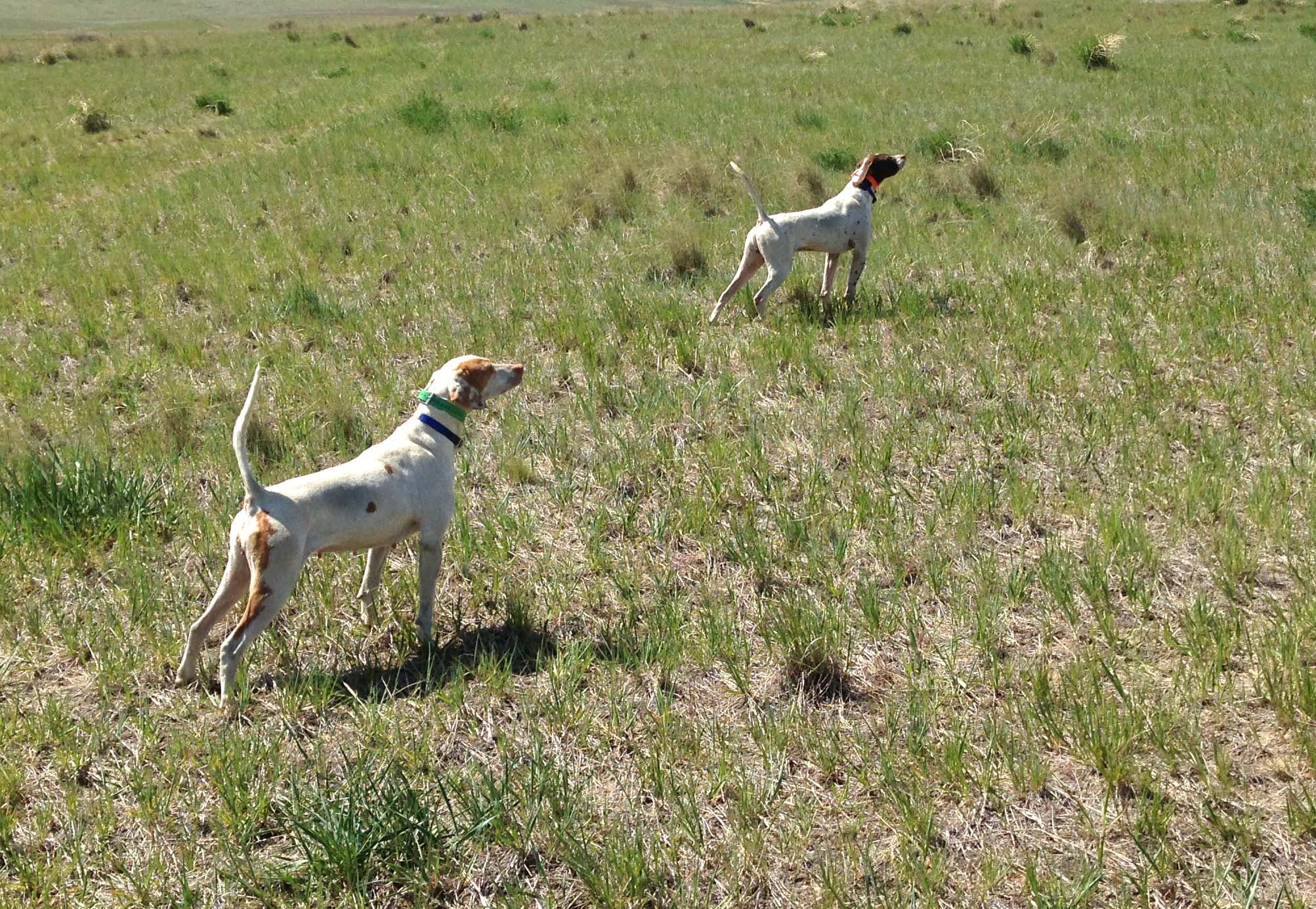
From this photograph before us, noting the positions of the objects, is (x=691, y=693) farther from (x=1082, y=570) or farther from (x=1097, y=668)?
(x=1082, y=570)

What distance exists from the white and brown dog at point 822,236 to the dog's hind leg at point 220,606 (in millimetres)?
4535

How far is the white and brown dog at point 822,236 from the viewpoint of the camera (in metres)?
7.22

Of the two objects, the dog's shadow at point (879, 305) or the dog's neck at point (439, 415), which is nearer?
the dog's neck at point (439, 415)

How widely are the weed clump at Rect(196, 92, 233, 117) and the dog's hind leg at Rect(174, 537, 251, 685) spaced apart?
18535mm

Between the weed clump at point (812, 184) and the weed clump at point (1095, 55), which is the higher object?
the weed clump at point (1095, 55)

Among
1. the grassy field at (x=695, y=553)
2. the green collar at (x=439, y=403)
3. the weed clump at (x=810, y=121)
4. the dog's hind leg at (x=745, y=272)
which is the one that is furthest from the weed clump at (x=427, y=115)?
the green collar at (x=439, y=403)

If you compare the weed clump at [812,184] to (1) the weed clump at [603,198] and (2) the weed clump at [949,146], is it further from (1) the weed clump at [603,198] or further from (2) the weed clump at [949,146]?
(2) the weed clump at [949,146]

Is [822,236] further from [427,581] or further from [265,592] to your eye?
[265,592]

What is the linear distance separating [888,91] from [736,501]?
14.1 metres

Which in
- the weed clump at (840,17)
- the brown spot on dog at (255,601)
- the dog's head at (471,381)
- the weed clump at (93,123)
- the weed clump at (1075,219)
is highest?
the weed clump at (840,17)

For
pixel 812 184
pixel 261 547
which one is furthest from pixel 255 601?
pixel 812 184

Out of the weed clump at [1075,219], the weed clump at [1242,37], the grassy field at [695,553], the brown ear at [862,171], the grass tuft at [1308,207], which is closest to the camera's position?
the grassy field at [695,553]

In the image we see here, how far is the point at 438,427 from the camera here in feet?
13.4

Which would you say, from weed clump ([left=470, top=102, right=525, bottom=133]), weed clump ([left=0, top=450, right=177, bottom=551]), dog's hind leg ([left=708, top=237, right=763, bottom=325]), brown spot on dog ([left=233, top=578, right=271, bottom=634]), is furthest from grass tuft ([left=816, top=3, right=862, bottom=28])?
brown spot on dog ([left=233, top=578, right=271, bottom=634])
